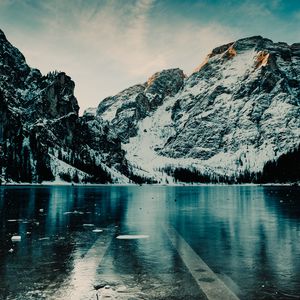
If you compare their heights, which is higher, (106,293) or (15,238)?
(15,238)

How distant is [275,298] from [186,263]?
18.7ft

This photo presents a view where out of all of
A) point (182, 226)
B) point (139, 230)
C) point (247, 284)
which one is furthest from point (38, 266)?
point (182, 226)

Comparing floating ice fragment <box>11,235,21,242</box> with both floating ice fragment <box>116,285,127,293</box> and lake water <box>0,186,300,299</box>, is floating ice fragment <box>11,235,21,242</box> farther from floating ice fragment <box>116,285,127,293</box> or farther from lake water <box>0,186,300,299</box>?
floating ice fragment <box>116,285,127,293</box>

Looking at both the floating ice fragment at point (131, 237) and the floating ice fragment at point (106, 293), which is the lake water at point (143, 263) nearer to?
the floating ice fragment at point (106, 293)

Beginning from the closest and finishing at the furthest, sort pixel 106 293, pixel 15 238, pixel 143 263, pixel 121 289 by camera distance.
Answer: pixel 106 293 → pixel 121 289 → pixel 143 263 → pixel 15 238

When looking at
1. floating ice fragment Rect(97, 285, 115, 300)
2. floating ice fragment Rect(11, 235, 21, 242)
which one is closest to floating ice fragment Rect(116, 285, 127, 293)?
floating ice fragment Rect(97, 285, 115, 300)

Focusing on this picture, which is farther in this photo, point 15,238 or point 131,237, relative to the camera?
point 131,237

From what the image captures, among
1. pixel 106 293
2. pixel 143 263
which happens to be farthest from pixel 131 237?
pixel 106 293

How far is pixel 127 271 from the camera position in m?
15.5

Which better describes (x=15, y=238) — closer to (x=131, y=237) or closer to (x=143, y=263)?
(x=131, y=237)

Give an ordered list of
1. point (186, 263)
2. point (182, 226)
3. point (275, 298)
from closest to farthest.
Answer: point (275, 298) → point (186, 263) → point (182, 226)

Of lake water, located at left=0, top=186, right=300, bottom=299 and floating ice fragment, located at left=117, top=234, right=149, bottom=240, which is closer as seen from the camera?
lake water, located at left=0, top=186, right=300, bottom=299

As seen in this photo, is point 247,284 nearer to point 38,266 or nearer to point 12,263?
point 38,266

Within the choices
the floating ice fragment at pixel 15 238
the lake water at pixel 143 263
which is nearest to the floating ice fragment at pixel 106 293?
the lake water at pixel 143 263
